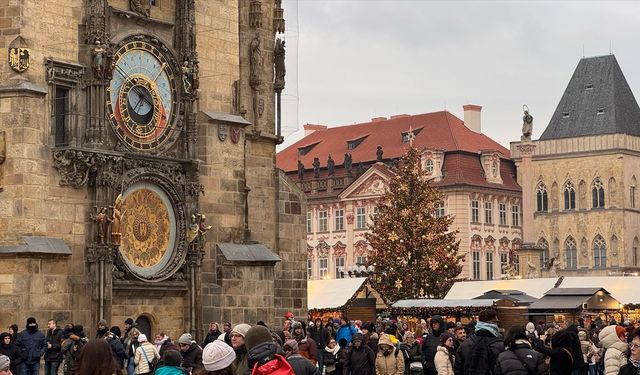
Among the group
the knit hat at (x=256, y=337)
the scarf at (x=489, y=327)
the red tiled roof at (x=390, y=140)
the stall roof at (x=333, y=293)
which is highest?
the red tiled roof at (x=390, y=140)

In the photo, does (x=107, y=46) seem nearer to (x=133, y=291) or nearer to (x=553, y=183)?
(x=133, y=291)

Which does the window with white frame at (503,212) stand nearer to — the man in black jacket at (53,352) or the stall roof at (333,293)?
the stall roof at (333,293)

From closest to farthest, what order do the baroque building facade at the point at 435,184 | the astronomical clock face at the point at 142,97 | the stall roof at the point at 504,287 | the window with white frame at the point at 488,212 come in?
the astronomical clock face at the point at 142,97 → the stall roof at the point at 504,287 → the baroque building facade at the point at 435,184 → the window with white frame at the point at 488,212

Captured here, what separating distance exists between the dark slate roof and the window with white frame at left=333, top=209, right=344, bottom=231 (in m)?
13.7

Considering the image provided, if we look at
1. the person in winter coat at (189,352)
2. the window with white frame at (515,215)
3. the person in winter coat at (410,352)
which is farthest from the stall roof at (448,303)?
the window with white frame at (515,215)

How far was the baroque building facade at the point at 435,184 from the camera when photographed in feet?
271

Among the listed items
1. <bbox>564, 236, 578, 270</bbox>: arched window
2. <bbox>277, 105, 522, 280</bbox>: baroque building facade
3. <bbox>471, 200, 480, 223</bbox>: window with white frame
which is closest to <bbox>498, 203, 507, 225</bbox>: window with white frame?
<bbox>277, 105, 522, 280</bbox>: baroque building facade

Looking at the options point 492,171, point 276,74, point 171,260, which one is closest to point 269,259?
point 171,260

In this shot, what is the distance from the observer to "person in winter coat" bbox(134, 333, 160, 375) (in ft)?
70.3

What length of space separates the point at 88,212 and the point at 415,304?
54.9 feet

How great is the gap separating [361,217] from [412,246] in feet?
95.4

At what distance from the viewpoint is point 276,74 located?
34562mm

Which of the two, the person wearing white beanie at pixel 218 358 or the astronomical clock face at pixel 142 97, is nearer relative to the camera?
the person wearing white beanie at pixel 218 358

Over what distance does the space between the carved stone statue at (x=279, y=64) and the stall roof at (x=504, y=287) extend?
16.5 m
